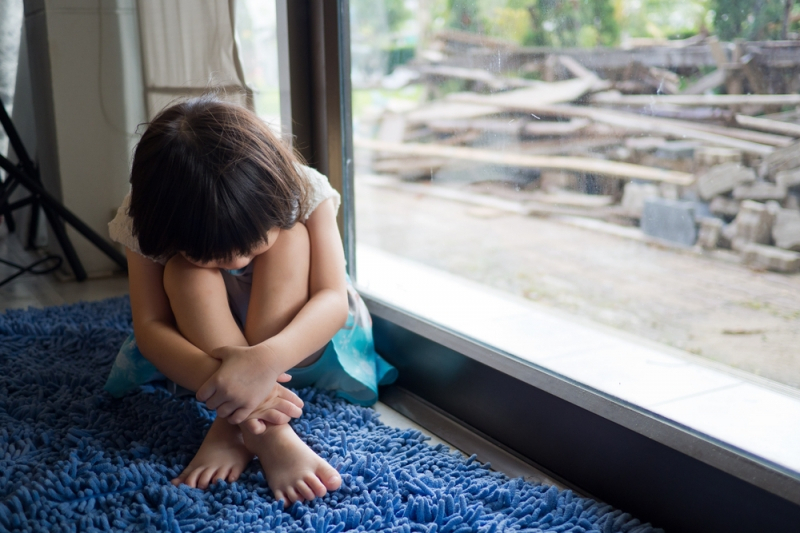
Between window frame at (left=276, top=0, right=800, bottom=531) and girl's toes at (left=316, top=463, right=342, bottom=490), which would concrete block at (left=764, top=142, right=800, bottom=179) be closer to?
window frame at (left=276, top=0, right=800, bottom=531)

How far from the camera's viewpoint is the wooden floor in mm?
1525

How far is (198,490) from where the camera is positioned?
74 centimetres

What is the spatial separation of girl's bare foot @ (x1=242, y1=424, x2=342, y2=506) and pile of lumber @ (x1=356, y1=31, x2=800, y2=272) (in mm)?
751

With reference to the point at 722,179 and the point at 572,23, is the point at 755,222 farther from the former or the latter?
the point at 572,23

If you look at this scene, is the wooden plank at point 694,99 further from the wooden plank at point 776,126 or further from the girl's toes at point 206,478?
→ the girl's toes at point 206,478

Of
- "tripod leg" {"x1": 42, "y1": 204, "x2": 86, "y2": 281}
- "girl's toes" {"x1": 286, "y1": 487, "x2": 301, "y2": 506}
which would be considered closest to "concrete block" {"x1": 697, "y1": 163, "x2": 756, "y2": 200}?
"girl's toes" {"x1": 286, "y1": 487, "x2": 301, "y2": 506}

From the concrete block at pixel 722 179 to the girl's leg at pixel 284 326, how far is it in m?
1.02

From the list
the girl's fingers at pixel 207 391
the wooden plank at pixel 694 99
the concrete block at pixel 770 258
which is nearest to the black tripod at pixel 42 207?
the girl's fingers at pixel 207 391

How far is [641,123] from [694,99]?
0.75 feet

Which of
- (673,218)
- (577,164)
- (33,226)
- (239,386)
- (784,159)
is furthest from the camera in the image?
(33,226)

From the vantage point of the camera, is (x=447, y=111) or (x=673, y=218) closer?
(x=673, y=218)

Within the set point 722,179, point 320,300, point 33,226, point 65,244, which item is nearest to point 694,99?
point 722,179

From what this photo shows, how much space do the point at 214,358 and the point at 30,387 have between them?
0.41 meters

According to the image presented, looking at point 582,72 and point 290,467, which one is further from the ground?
point 582,72
